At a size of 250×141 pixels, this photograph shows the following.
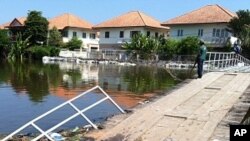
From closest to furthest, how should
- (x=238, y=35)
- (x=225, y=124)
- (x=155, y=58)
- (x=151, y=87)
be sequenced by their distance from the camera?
(x=225, y=124)
(x=151, y=87)
(x=238, y=35)
(x=155, y=58)

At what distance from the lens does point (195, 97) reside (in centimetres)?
1252

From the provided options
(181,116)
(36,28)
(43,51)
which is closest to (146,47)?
(43,51)

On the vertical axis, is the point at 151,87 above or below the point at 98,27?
below

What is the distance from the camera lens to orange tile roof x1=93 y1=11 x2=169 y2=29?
2342 inches

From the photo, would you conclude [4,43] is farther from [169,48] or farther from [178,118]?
[178,118]

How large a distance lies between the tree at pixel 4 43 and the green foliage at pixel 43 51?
252 inches

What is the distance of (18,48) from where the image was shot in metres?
59.1

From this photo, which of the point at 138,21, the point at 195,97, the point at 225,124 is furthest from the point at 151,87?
the point at 138,21

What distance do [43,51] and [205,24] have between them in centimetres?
2201

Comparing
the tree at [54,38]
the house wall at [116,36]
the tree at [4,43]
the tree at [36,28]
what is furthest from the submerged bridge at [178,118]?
the tree at [4,43]

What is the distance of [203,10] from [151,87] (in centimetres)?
3504

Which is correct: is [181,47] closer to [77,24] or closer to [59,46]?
[59,46]

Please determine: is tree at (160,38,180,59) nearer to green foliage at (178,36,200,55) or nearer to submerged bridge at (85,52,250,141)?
green foliage at (178,36,200,55)

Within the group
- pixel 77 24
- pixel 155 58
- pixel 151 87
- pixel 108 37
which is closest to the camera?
pixel 151 87
